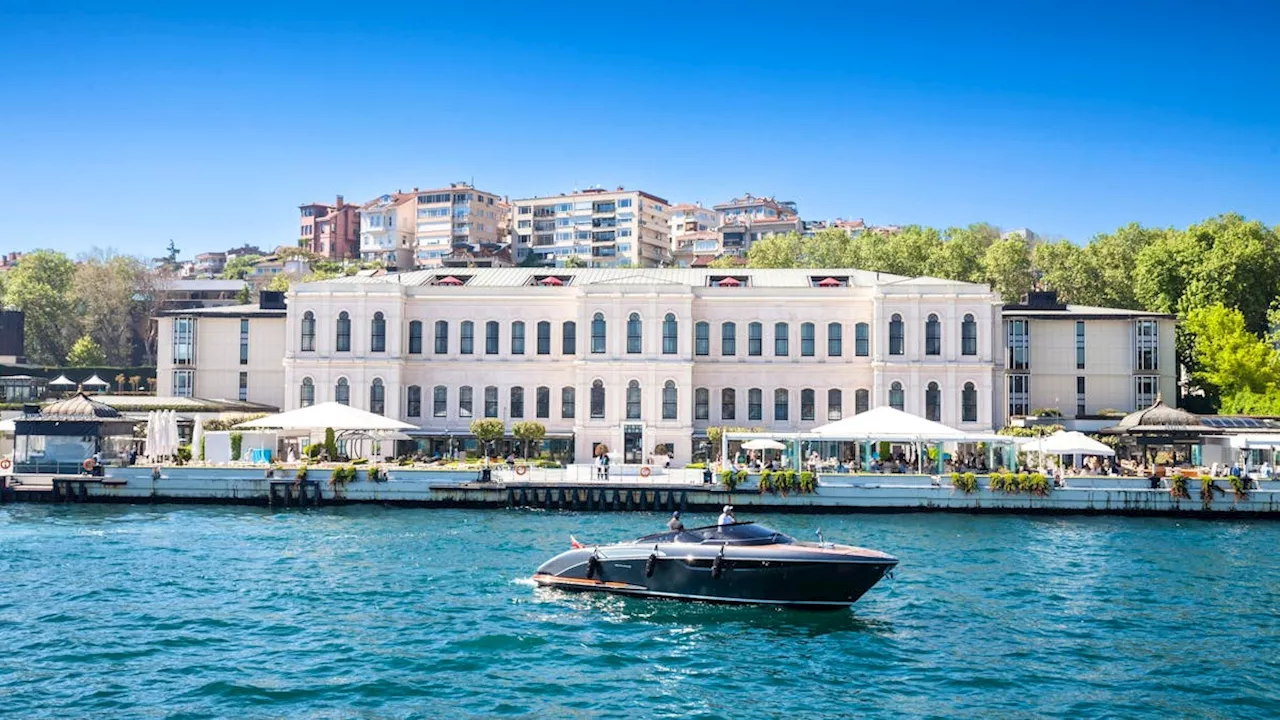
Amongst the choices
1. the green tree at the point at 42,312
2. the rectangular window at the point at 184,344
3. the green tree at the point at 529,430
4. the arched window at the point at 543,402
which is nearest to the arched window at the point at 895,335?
the arched window at the point at 543,402

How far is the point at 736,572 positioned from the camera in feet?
96.5

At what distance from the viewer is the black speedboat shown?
28828mm

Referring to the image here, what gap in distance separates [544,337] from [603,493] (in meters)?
17.8

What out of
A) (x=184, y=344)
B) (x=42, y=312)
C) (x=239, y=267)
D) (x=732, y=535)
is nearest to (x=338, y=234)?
(x=239, y=267)

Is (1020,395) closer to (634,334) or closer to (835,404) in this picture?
(835,404)

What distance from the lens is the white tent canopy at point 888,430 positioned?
51.6 meters

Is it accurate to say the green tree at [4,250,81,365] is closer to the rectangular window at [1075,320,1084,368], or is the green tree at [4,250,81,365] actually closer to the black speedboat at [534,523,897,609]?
the rectangular window at [1075,320,1084,368]

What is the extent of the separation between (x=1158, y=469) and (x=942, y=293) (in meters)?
15.8

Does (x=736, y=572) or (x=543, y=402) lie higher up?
(x=543, y=402)

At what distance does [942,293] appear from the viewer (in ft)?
208

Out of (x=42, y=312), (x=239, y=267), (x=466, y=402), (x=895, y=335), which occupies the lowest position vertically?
(x=466, y=402)

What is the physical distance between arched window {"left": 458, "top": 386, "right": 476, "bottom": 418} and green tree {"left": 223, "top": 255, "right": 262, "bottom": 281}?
325 ft

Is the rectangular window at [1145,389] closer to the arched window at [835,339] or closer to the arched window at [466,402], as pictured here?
the arched window at [835,339]

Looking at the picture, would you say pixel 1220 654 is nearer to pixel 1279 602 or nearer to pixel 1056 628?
pixel 1056 628
